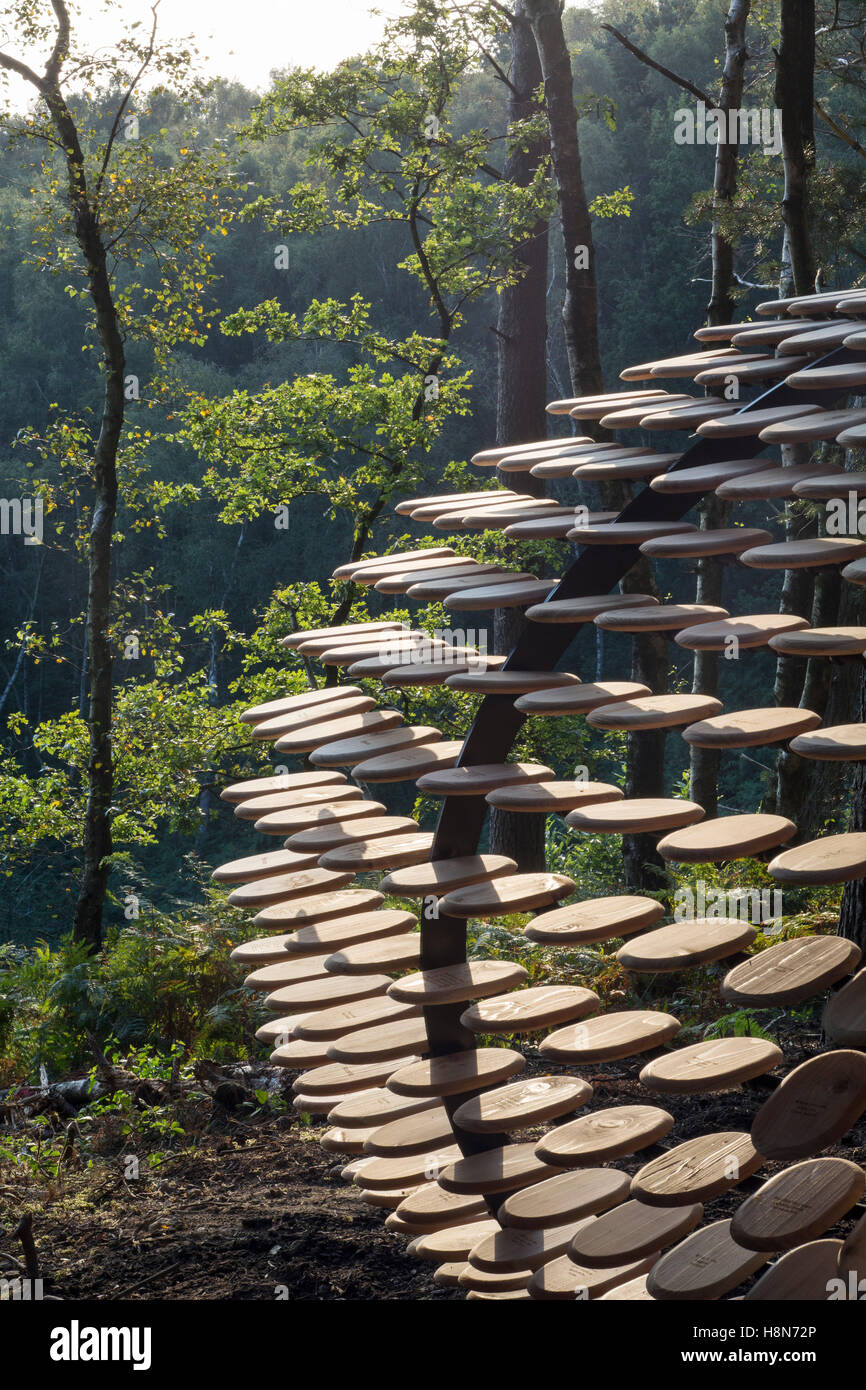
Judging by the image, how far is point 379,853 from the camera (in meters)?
2.85

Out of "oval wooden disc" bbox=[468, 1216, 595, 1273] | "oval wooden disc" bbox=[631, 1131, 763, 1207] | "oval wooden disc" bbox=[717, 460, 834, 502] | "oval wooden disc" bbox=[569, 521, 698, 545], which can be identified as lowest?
"oval wooden disc" bbox=[468, 1216, 595, 1273]

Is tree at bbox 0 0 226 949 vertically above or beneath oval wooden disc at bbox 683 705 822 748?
above

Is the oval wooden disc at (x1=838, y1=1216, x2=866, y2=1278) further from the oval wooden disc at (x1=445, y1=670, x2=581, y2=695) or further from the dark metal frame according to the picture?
the oval wooden disc at (x1=445, y1=670, x2=581, y2=695)

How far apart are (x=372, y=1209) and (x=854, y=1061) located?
2390 mm

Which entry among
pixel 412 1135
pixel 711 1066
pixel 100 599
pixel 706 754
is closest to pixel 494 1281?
pixel 412 1135

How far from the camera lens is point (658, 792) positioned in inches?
360

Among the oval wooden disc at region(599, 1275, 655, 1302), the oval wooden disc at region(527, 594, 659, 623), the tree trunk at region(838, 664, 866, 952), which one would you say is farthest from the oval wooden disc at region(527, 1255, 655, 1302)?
the tree trunk at region(838, 664, 866, 952)

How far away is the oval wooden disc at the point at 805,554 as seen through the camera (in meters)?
1.86

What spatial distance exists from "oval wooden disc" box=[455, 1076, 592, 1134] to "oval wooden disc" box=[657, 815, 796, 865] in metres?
0.92

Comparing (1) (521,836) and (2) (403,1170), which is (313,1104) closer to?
(2) (403,1170)

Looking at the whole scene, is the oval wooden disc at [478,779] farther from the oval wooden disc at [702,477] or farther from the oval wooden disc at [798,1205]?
the oval wooden disc at [798,1205]

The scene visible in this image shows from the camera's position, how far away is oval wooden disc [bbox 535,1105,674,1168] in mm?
2275

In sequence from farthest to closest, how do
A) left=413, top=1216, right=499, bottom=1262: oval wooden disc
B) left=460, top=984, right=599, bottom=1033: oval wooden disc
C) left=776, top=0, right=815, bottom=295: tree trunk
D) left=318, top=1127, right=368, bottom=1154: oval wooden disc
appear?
1. left=776, top=0, right=815, bottom=295: tree trunk
2. left=318, top=1127, right=368, bottom=1154: oval wooden disc
3. left=413, top=1216, right=499, bottom=1262: oval wooden disc
4. left=460, top=984, right=599, bottom=1033: oval wooden disc

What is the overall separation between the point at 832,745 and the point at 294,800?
76.3 inches
